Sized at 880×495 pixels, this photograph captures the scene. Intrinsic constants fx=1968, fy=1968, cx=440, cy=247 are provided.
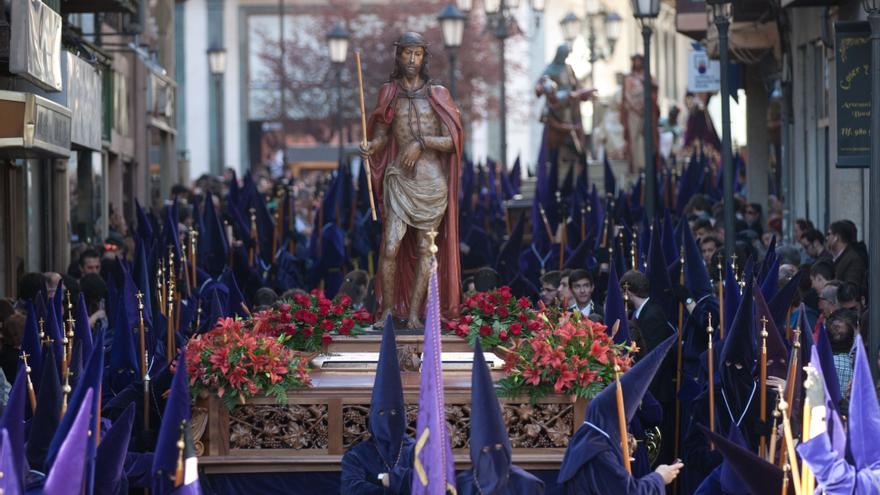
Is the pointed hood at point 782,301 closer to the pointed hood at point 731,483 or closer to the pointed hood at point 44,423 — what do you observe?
the pointed hood at point 731,483

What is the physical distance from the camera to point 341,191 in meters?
25.0

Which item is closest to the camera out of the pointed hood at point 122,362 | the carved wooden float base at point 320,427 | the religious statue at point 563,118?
the carved wooden float base at point 320,427

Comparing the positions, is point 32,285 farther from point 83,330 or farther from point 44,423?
point 44,423

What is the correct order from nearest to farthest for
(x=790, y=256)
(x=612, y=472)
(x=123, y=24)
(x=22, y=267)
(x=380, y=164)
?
(x=612, y=472) → (x=380, y=164) → (x=790, y=256) → (x=22, y=267) → (x=123, y=24)

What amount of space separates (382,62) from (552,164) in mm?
36301

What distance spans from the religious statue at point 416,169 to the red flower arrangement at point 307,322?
1.30ft

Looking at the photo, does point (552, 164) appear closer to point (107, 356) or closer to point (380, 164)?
point (380, 164)

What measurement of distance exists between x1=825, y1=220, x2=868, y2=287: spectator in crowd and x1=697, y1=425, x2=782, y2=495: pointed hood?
660cm

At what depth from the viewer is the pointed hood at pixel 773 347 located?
11.3 metres

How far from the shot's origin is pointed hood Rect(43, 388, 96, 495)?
824 centimetres

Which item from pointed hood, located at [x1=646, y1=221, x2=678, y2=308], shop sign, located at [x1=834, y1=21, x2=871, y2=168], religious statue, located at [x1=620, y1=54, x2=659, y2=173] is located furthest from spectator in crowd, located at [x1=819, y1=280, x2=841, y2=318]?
religious statue, located at [x1=620, y1=54, x2=659, y2=173]

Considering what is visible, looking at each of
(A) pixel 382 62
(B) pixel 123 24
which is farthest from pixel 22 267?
(A) pixel 382 62

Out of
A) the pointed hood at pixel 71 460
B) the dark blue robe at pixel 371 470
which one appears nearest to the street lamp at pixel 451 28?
the dark blue robe at pixel 371 470

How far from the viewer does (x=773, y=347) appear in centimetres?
1135
